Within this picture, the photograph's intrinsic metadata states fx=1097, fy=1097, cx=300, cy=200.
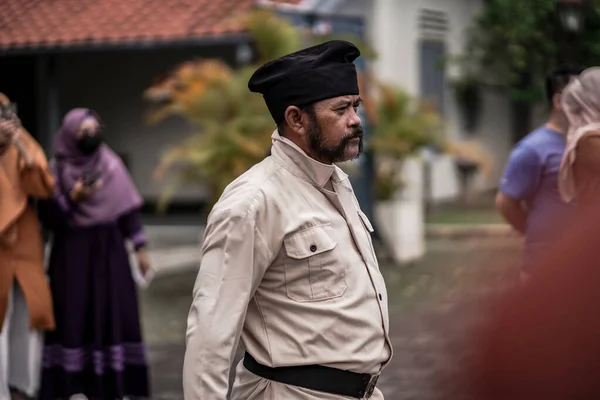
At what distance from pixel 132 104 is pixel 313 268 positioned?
46.8 feet

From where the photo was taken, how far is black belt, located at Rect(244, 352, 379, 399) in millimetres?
3100

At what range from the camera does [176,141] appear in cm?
1669

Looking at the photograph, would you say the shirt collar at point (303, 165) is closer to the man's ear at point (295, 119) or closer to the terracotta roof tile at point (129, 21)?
the man's ear at point (295, 119)

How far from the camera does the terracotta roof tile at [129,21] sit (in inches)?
554

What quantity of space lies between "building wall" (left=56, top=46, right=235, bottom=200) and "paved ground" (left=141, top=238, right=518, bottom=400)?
4594 millimetres

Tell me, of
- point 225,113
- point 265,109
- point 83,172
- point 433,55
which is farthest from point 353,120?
point 433,55

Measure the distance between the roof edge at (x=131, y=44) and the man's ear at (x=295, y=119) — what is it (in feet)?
34.6

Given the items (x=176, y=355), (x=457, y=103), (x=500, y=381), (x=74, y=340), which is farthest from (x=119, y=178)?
(x=457, y=103)

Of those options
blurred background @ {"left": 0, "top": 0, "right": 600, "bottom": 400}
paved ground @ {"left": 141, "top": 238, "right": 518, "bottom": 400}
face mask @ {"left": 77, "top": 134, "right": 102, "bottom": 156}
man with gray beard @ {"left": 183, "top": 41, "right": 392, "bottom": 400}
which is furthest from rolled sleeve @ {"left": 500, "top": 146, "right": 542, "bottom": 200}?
face mask @ {"left": 77, "top": 134, "right": 102, "bottom": 156}

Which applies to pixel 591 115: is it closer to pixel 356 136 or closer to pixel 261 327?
pixel 356 136

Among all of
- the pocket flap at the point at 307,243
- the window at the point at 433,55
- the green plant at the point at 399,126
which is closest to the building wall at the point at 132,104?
the window at the point at 433,55

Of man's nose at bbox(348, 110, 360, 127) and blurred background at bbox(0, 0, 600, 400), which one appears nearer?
man's nose at bbox(348, 110, 360, 127)

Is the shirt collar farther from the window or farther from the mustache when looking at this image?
the window

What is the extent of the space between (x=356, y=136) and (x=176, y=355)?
532cm
